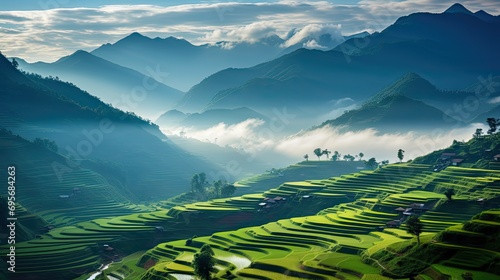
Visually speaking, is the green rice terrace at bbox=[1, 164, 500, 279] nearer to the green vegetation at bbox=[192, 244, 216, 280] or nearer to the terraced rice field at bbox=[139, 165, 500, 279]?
the terraced rice field at bbox=[139, 165, 500, 279]

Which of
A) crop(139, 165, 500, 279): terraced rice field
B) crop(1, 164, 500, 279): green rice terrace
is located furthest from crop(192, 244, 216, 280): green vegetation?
crop(139, 165, 500, 279): terraced rice field

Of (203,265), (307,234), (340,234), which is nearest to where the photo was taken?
(203,265)

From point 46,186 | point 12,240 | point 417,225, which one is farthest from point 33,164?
point 417,225

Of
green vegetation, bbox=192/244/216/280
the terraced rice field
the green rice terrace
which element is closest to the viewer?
the green rice terrace

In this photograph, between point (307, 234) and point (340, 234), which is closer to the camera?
point (340, 234)

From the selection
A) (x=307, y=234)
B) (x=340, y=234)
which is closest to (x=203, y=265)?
(x=307, y=234)

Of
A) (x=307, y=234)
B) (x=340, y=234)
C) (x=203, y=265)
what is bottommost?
(x=203, y=265)

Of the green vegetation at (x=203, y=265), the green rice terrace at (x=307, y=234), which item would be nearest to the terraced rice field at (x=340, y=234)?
the green rice terrace at (x=307, y=234)

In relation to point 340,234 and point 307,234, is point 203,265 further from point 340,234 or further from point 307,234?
point 340,234

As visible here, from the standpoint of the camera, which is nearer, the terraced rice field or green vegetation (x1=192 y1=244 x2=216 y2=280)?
green vegetation (x1=192 y1=244 x2=216 y2=280)
